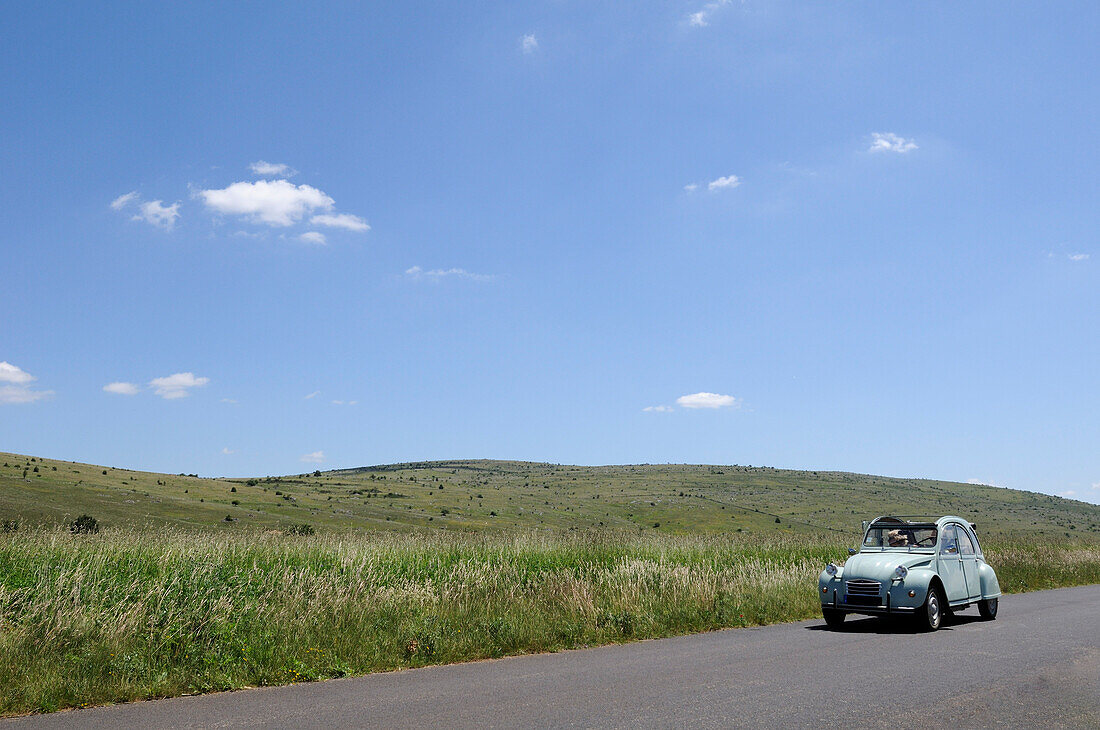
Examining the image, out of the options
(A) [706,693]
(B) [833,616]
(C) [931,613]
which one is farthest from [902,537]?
(A) [706,693]

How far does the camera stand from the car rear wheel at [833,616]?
15141mm

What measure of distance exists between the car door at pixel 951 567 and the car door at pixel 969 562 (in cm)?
16

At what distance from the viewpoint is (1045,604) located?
64.0 ft

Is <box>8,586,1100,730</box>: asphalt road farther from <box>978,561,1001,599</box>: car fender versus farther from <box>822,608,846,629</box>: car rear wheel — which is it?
<box>978,561,1001,599</box>: car fender

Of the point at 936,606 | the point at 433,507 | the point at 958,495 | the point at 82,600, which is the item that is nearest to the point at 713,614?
the point at 936,606

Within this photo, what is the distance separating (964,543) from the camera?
1652cm

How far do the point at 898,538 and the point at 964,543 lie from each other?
1.53 metres

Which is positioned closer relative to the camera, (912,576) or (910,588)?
(910,588)

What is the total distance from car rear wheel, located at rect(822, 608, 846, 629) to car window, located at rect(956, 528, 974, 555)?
3.15 m

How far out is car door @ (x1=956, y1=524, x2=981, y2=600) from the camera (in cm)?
1602

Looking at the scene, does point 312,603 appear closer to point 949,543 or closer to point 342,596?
point 342,596

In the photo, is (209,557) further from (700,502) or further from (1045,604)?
(700,502)

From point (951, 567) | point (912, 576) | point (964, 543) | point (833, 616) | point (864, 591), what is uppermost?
point (964, 543)

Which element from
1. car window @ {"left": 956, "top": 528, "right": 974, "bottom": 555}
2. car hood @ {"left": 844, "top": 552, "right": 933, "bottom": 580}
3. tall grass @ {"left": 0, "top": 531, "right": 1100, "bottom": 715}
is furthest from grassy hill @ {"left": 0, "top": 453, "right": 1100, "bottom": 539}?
car window @ {"left": 956, "top": 528, "right": 974, "bottom": 555}
